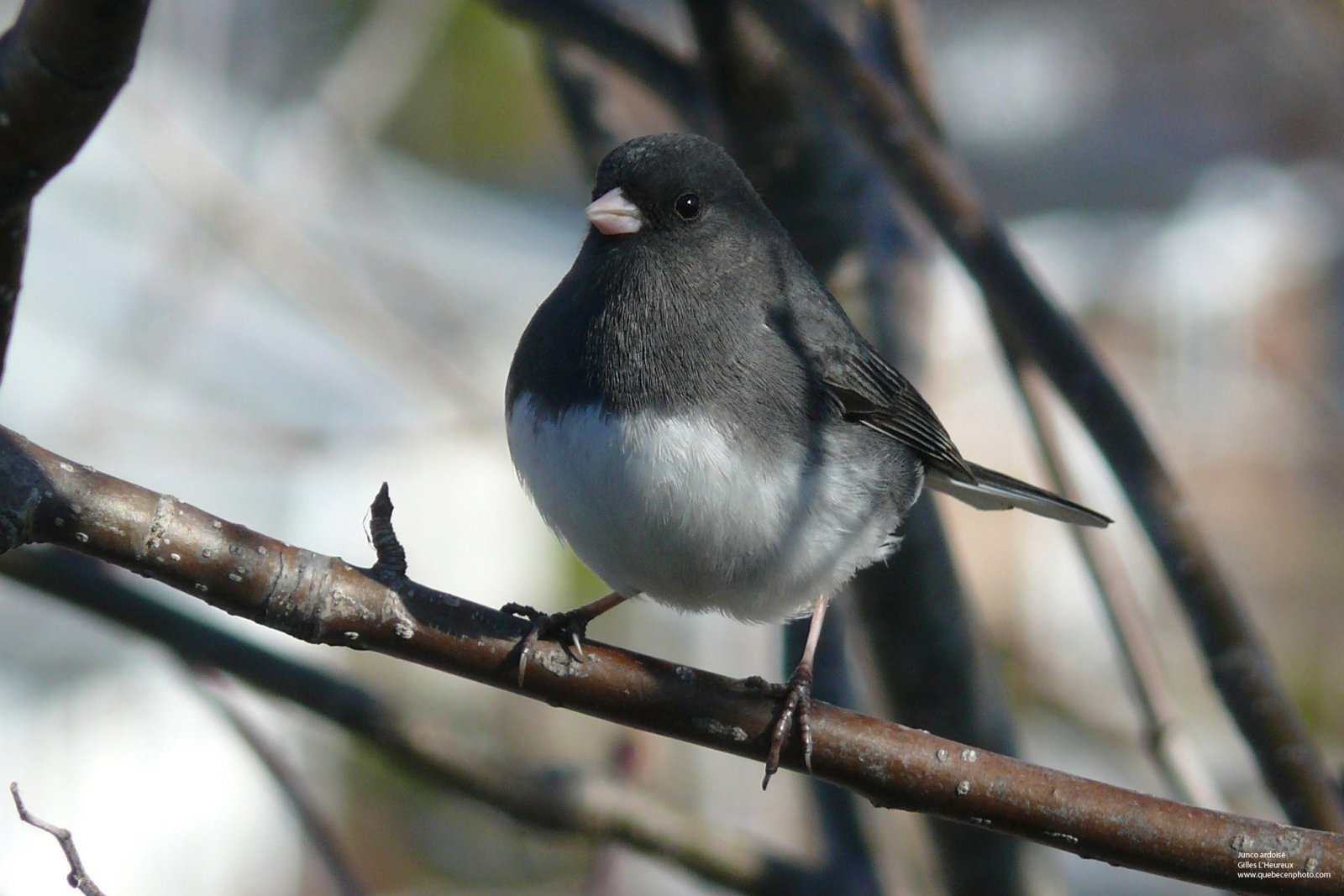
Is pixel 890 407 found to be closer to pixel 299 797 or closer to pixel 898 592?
pixel 898 592

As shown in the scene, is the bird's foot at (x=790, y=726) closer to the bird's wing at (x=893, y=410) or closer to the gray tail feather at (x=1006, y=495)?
the bird's wing at (x=893, y=410)

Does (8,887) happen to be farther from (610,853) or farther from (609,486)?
(609,486)

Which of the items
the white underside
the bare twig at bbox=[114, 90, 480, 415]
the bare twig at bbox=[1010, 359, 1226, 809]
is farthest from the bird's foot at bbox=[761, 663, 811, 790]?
the bare twig at bbox=[114, 90, 480, 415]

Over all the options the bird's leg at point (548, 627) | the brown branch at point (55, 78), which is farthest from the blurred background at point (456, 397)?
the brown branch at point (55, 78)

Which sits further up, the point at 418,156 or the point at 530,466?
the point at 418,156

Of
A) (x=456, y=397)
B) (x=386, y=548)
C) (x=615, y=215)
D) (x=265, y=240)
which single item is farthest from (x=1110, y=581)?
(x=265, y=240)

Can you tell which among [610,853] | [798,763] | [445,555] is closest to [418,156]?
[445,555]
